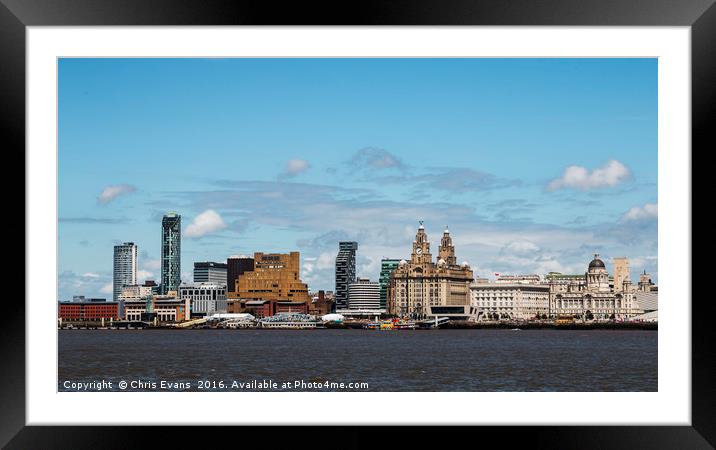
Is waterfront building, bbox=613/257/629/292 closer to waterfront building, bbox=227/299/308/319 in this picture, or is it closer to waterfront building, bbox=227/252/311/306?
waterfront building, bbox=227/252/311/306

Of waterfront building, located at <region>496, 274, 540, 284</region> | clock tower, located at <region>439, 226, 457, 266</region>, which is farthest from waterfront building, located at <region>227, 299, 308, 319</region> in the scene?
waterfront building, located at <region>496, 274, 540, 284</region>

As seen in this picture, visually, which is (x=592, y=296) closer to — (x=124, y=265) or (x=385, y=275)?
(x=385, y=275)

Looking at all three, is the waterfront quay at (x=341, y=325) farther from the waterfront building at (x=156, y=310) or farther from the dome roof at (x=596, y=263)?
the dome roof at (x=596, y=263)

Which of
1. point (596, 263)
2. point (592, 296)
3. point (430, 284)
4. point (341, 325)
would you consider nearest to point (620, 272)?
point (596, 263)
